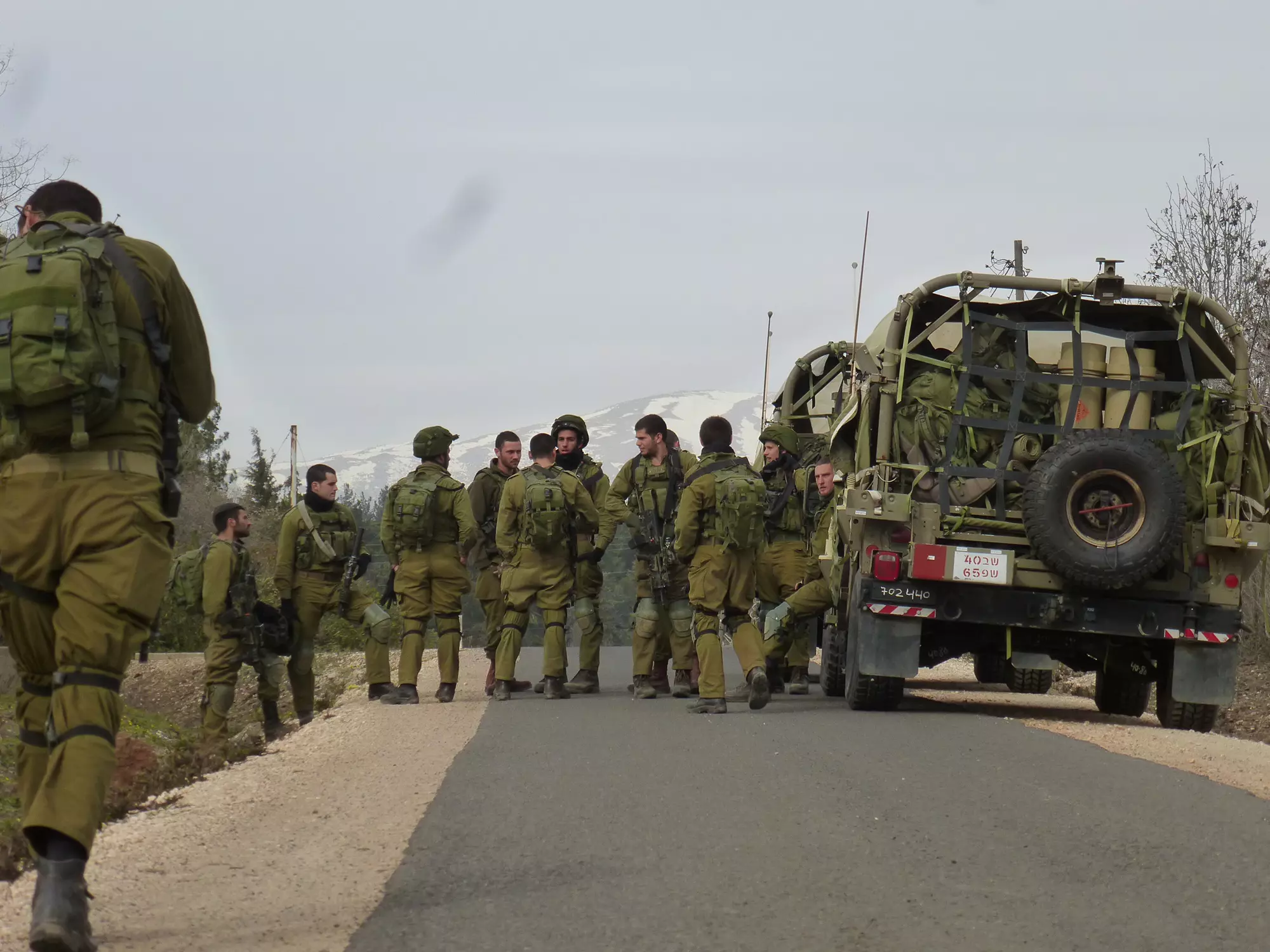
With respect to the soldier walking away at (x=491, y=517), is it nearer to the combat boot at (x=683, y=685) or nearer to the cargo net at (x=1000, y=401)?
the combat boot at (x=683, y=685)

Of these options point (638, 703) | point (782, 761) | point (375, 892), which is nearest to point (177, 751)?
point (638, 703)

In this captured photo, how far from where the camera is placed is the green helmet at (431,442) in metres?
13.7

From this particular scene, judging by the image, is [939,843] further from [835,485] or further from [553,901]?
[835,485]

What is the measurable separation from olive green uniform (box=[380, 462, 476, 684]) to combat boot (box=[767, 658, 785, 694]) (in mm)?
2586

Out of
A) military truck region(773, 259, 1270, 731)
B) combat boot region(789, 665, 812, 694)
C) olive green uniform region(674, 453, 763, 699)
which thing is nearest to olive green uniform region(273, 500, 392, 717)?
olive green uniform region(674, 453, 763, 699)

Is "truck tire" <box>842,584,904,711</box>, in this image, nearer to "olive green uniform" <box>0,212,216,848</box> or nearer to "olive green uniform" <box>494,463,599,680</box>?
"olive green uniform" <box>494,463,599,680</box>

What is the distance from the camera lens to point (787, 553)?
46.6 feet

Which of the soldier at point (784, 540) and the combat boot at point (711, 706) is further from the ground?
the soldier at point (784, 540)

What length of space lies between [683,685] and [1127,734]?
4262 mm

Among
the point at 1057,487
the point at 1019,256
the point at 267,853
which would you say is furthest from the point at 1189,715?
the point at 1019,256

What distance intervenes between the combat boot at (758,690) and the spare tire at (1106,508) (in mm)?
2146

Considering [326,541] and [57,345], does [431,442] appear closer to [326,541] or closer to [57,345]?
[326,541]

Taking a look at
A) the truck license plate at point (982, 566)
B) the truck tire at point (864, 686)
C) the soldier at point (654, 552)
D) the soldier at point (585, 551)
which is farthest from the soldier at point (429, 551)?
the truck license plate at point (982, 566)

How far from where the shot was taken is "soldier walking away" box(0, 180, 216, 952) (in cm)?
477
